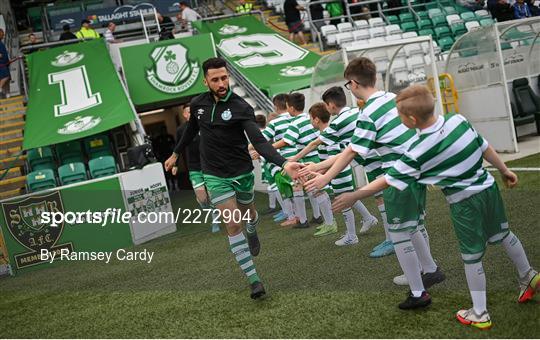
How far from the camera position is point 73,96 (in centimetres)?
1333

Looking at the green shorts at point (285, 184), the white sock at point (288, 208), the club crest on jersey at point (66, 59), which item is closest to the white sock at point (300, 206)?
the white sock at point (288, 208)

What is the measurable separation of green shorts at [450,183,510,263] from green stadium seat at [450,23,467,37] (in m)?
16.0

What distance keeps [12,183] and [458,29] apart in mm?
13637

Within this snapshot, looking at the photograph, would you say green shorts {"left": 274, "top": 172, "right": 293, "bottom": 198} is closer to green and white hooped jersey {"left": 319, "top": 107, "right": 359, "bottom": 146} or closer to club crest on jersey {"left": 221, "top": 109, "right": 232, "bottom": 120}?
green and white hooped jersey {"left": 319, "top": 107, "right": 359, "bottom": 146}

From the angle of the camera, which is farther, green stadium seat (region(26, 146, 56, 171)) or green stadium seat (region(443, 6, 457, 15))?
green stadium seat (region(443, 6, 457, 15))

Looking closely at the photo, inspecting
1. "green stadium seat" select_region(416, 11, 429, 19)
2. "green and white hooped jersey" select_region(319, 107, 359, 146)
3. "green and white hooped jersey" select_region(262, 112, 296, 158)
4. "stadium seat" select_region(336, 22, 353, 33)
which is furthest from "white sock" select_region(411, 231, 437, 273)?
"green stadium seat" select_region(416, 11, 429, 19)

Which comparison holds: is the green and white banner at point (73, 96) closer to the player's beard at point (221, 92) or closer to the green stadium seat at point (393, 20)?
the player's beard at point (221, 92)

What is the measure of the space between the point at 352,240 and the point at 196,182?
10.2 ft

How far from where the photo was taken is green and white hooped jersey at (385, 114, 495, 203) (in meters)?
3.64

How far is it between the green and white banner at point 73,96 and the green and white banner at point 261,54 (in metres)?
3.33

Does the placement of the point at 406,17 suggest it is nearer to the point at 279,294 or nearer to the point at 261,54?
the point at 261,54

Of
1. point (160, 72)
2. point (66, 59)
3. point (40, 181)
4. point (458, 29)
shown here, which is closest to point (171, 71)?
point (160, 72)

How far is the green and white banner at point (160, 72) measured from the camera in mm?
14516

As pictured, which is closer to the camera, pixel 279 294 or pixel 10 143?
pixel 279 294
